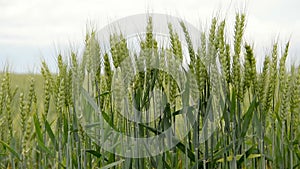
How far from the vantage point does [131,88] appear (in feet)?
5.59

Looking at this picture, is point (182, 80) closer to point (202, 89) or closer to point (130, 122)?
point (202, 89)

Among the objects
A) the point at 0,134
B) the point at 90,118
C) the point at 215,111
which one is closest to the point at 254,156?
the point at 215,111

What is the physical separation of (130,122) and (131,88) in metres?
0.17

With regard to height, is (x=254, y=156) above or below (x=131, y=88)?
below

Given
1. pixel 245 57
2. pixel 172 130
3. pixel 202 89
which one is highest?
pixel 245 57

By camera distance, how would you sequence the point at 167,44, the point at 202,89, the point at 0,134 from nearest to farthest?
the point at 202,89, the point at 167,44, the point at 0,134

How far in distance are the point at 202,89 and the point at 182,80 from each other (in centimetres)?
10

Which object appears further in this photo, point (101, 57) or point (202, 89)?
point (101, 57)

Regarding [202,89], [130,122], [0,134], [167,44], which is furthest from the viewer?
[0,134]

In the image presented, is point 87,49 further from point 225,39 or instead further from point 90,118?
point 225,39

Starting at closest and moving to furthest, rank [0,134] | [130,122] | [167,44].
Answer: [130,122]
[167,44]
[0,134]

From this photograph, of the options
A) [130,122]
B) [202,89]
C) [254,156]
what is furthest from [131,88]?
[254,156]

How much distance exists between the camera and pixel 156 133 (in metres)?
1.76

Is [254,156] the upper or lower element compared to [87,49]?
lower
